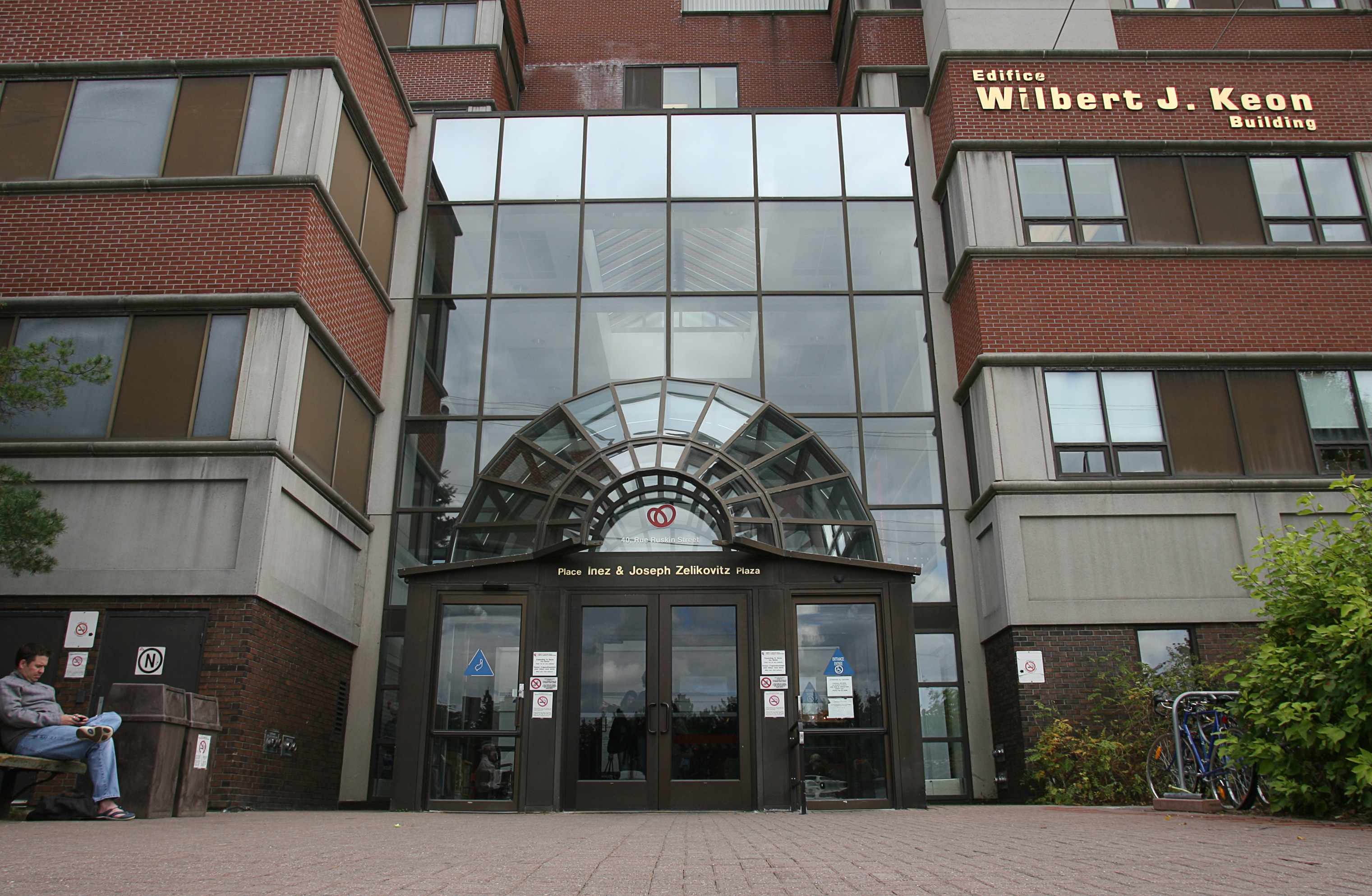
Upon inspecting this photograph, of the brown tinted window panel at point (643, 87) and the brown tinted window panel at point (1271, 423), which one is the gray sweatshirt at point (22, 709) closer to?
the brown tinted window panel at point (1271, 423)

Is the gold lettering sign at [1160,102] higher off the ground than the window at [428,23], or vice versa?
the window at [428,23]

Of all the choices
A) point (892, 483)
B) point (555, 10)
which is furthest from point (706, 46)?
point (892, 483)

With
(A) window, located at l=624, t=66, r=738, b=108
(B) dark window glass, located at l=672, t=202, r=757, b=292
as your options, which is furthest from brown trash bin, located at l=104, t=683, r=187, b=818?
(A) window, located at l=624, t=66, r=738, b=108

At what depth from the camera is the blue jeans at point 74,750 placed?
827 centimetres

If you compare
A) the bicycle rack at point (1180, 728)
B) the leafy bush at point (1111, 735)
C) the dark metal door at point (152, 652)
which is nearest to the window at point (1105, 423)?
the leafy bush at point (1111, 735)

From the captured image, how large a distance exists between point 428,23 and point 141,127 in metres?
10.1

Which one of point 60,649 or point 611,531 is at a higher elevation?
point 611,531

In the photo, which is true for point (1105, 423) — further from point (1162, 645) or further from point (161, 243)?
point (161, 243)

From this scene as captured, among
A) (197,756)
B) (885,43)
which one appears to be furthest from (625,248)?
(197,756)

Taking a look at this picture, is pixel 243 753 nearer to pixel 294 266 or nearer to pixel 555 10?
pixel 294 266

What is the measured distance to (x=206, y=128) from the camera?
558 inches

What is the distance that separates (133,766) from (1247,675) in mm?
10096

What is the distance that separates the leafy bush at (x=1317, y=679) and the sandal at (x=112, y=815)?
9.67 meters

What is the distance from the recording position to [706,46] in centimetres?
2539
